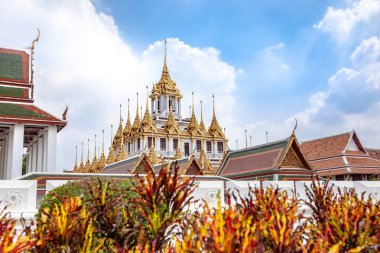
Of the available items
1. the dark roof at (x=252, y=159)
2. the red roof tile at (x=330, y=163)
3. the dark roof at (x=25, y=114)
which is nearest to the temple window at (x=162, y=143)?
the red roof tile at (x=330, y=163)

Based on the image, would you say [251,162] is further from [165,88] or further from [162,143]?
[165,88]

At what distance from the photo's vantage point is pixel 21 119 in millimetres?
15125

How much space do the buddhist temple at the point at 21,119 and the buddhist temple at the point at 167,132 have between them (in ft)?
74.1

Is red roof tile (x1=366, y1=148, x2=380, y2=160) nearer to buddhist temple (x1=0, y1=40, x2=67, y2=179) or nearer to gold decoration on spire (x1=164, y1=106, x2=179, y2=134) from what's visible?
gold decoration on spire (x1=164, y1=106, x2=179, y2=134)

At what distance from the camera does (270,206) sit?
4.76m

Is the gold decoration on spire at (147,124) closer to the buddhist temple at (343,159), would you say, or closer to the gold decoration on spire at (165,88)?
the gold decoration on spire at (165,88)

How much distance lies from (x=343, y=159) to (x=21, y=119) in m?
21.0

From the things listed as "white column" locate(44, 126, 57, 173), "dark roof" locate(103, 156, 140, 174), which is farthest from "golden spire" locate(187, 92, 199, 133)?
"white column" locate(44, 126, 57, 173)

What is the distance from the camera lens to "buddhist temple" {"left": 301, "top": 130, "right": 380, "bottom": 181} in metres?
24.9

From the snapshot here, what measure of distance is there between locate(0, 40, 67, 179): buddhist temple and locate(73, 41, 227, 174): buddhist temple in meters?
22.6

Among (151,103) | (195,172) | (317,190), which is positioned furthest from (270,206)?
(151,103)

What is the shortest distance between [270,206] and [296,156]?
1202 cm

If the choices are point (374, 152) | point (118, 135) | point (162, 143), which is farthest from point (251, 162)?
point (118, 135)

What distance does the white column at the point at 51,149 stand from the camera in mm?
15756
